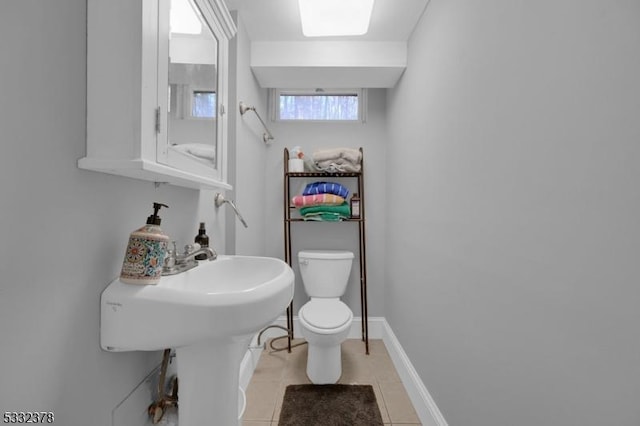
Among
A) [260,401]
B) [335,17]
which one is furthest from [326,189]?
[260,401]

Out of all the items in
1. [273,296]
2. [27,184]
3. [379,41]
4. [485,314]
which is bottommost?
[485,314]

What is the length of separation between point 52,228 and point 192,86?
2.02 ft

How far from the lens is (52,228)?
1.89 feet

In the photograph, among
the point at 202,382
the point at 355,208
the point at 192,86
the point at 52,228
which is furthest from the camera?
the point at 355,208

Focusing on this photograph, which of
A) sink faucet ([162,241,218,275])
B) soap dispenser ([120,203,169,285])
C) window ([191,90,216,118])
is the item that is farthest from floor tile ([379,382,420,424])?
window ([191,90,216,118])

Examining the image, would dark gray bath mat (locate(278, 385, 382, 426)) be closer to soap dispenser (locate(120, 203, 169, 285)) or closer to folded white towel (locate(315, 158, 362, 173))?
soap dispenser (locate(120, 203, 169, 285))

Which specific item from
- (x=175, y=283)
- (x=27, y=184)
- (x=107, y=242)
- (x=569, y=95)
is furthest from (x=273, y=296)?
(x=569, y=95)

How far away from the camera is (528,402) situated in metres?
0.74

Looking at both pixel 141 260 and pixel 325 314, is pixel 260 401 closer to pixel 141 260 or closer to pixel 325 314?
pixel 325 314

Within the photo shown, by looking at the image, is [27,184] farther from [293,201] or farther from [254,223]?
[293,201]

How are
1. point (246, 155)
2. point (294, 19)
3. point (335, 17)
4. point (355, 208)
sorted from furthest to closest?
point (355, 208) → point (246, 155) → point (294, 19) → point (335, 17)

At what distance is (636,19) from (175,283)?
119 centimetres

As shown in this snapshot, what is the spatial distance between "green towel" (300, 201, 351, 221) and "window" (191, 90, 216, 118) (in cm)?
116

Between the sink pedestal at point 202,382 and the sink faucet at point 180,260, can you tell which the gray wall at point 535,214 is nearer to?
the sink pedestal at point 202,382
